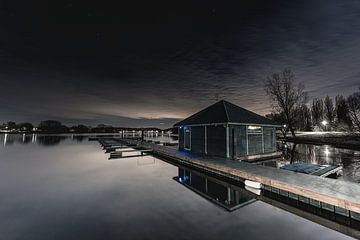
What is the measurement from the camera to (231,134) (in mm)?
10195

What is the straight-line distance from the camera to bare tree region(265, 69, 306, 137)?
27125mm

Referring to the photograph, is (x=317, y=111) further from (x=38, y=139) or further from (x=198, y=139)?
(x=38, y=139)

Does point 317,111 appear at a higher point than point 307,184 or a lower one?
higher

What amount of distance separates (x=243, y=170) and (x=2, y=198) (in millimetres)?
9900

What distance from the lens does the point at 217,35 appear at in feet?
35.3

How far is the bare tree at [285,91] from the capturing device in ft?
89.0

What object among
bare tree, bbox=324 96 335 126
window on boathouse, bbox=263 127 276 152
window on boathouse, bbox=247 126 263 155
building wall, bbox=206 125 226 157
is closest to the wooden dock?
building wall, bbox=206 125 226 157

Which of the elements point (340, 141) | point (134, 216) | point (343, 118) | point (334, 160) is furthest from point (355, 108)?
point (134, 216)

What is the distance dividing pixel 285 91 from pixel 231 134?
915 inches

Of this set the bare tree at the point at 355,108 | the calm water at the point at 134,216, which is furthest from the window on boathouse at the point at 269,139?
the bare tree at the point at 355,108

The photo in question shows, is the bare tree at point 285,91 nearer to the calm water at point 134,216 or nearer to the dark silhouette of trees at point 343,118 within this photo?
the dark silhouette of trees at point 343,118

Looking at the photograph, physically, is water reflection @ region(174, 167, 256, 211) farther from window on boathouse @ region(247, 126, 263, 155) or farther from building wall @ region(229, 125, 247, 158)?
window on boathouse @ region(247, 126, 263, 155)

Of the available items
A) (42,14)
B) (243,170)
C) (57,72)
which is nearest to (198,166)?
(243,170)

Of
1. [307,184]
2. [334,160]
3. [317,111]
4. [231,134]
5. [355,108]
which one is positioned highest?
[317,111]
